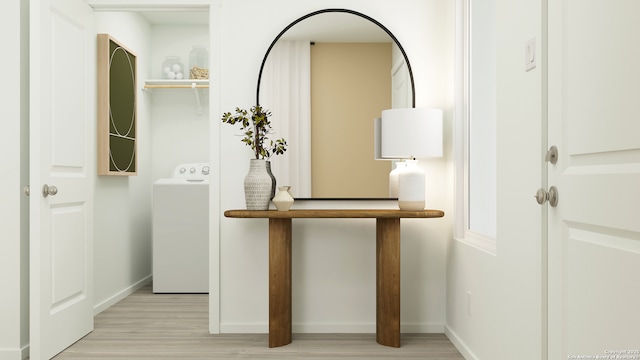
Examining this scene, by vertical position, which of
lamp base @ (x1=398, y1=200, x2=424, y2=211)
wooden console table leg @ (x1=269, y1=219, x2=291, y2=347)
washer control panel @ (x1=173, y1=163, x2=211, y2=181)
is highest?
washer control panel @ (x1=173, y1=163, x2=211, y2=181)

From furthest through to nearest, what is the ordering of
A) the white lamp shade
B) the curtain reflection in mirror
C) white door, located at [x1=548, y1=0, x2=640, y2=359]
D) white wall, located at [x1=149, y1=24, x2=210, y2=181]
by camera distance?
white wall, located at [x1=149, y1=24, x2=210, y2=181] < the curtain reflection in mirror < the white lamp shade < white door, located at [x1=548, y1=0, x2=640, y2=359]

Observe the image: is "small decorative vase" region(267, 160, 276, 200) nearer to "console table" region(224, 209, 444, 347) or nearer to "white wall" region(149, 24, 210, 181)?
"console table" region(224, 209, 444, 347)

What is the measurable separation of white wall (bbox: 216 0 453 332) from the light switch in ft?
4.23

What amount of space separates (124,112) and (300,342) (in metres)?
2.42

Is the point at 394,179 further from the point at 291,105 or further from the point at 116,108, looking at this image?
the point at 116,108

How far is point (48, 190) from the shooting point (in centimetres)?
271

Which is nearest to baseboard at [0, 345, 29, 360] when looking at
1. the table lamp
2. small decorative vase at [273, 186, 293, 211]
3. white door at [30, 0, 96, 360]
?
white door at [30, 0, 96, 360]

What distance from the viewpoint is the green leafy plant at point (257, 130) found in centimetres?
308

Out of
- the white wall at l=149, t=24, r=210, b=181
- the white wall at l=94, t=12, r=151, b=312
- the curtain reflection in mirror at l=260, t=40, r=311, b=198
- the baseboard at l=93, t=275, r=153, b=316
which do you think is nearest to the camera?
the curtain reflection in mirror at l=260, t=40, r=311, b=198

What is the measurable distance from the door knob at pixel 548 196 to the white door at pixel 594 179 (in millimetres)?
22

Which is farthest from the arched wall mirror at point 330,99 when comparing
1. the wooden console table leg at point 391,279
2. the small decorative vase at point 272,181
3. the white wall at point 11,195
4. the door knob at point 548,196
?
the door knob at point 548,196

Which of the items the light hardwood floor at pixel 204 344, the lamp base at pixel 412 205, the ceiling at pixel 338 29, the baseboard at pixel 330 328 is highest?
the ceiling at pixel 338 29

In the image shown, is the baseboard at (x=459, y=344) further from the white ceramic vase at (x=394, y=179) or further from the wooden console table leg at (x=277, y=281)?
the wooden console table leg at (x=277, y=281)

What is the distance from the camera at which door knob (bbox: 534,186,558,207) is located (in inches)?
68.3
